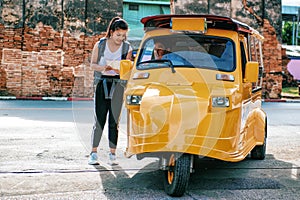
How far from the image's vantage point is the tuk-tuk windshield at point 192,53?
18.6ft

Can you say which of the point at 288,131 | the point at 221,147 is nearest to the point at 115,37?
the point at 221,147

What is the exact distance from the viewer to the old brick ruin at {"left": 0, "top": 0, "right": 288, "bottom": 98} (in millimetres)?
19453

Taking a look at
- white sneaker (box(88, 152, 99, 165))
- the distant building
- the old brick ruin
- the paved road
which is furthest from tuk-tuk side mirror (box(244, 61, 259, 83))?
the distant building

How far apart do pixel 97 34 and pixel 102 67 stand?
1374 cm

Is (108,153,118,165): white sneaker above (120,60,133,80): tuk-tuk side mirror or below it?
below

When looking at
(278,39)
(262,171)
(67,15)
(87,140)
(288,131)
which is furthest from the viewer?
(278,39)

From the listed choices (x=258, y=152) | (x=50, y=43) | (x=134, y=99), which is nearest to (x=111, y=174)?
(x=134, y=99)

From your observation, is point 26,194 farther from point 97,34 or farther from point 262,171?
point 97,34

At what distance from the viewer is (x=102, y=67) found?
6.51 m

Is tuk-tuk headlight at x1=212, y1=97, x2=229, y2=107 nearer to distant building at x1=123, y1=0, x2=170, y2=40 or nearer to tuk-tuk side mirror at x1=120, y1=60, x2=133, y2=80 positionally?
tuk-tuk side mirror at x1=120, y1=60, x2=133, y2=80

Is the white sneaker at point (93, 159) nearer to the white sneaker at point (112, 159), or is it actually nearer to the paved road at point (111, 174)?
the paved road at point (111, 174)

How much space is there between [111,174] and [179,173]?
4.59 ft

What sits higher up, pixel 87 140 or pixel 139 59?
pixel 139 59

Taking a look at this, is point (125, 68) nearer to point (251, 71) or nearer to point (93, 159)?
point (93, 159)
